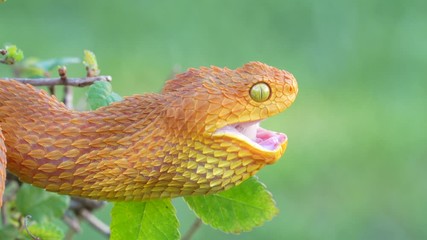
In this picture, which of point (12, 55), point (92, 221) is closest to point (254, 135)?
point (12, 55)

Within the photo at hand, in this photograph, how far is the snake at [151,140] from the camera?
2.14 feet

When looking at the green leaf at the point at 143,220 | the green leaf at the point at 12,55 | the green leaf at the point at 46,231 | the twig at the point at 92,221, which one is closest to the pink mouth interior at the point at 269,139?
the green leaf at the point at 143,220

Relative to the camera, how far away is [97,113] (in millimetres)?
672

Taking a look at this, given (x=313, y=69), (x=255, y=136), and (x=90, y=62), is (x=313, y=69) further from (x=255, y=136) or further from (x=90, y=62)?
(x=255, y=136)

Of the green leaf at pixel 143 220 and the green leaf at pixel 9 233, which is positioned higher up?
the green leaf at pixel 143 220

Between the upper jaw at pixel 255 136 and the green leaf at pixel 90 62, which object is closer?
the upper jaw at pixel 255 136

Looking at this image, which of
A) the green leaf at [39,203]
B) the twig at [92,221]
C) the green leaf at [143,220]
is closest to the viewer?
the green leaf at [143,220]

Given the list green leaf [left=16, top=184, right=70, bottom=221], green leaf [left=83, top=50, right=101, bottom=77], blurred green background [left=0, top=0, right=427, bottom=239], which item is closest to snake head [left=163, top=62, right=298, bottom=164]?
green leaf [left=83, top=50, right=101, bottom=77]

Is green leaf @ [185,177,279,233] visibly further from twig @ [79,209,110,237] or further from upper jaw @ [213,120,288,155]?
twig @ [79,209,110,237]

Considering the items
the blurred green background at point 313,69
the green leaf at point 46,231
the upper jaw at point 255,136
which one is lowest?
the green leaf at point 46,231

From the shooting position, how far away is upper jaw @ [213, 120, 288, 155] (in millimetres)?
656

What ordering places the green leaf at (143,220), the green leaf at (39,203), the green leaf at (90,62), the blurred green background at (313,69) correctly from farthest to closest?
1. the blurred green background at (313,69)
2. the green leaf at (39,203)
3. the green leaf at (90,62)
4. the green leaf at (143,220)

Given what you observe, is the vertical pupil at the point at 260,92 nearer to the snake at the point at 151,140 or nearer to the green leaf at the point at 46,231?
the snake at the point at 151,140

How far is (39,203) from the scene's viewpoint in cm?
105
